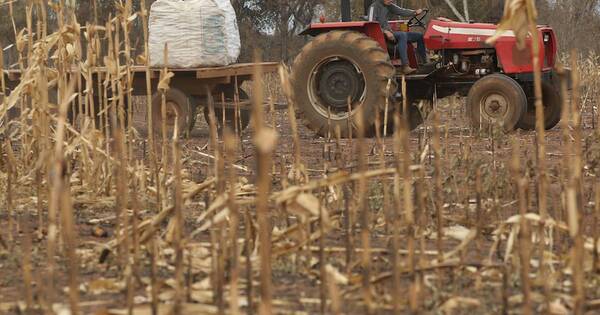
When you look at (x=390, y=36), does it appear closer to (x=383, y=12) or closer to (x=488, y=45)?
(x=383, y=12)

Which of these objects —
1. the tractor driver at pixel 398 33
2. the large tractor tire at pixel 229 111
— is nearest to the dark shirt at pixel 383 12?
the tractor driver at pixel 398 33

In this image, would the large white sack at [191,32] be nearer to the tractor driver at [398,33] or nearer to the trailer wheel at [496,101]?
the tractor driver at [398,33]

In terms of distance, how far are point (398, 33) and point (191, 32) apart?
6.19ft

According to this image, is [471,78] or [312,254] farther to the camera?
[471,78]

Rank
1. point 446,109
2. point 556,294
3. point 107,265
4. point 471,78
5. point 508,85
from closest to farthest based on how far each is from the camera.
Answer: point 556,294 → point 107,265 → point 508,85 → point 471,78 → point 446,109

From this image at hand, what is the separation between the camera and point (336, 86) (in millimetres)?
9602

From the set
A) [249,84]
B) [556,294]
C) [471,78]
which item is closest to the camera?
[556,294]

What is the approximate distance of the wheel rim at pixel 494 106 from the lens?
893 centimetres

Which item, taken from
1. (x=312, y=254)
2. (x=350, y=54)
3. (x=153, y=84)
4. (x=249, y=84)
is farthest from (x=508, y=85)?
(x=249, y=84)

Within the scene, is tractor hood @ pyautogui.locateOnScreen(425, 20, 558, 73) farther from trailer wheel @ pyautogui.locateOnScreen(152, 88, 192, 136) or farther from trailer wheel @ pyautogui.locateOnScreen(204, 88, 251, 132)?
trailer wheel @ pyautogui.locateOnScreen(152, 88, 192, 136)

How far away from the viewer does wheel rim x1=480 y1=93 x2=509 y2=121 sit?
8930mm

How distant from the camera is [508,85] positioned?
8906mm

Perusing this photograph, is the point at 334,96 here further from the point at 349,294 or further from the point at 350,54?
the point at 349,294

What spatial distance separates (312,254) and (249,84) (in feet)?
43.3
